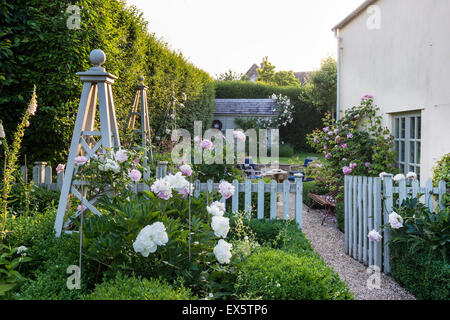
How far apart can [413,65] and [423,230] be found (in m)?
3.75

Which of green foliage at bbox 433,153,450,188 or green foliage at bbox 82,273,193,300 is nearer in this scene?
green foliage at bbox 82,273,193,300

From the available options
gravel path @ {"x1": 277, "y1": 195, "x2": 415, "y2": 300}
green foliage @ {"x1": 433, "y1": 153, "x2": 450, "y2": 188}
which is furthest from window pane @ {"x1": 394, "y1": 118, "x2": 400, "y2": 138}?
gravel path @ {"x1": 277, "y1": 195, "x2": 415, "y2": 300}

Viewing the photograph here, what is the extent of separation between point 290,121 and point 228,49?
24.4 ft

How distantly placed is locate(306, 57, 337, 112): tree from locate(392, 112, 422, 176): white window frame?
13347mm

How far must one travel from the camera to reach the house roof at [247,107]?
2109 cm

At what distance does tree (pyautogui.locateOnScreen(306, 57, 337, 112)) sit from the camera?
20.1 meters

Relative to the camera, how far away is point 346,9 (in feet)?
29.6

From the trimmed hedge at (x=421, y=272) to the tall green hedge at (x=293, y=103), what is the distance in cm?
1722

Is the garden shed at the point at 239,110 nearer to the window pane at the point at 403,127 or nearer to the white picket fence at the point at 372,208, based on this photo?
the window pane at the point at 403,127

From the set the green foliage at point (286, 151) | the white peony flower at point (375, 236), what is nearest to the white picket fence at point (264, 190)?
the white peony flower at point (375, 236)

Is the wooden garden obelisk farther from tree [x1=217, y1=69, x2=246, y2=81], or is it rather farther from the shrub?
tree [x1=217, y1=69, x2=246, y2=81]

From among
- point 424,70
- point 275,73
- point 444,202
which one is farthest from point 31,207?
point 275,73

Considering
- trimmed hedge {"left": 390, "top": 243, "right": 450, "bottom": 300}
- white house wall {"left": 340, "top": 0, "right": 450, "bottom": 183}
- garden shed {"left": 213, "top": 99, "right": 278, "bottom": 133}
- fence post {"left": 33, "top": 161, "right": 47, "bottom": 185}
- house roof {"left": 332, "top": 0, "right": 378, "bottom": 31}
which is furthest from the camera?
garden shed {"left": 213, "top": 99, "right": 278, "bottom": 133}
